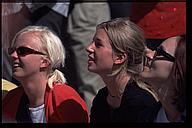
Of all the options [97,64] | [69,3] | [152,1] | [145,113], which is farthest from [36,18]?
[145,113]

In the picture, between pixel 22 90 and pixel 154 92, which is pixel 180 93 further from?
pixel 22 90

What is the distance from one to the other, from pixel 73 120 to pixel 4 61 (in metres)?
1.11

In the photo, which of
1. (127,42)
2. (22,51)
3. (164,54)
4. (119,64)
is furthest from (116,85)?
(22,51)

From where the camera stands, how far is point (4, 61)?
3.61 metres

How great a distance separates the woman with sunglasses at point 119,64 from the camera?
2643 millimetres

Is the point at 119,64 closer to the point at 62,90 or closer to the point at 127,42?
the point at 127,42

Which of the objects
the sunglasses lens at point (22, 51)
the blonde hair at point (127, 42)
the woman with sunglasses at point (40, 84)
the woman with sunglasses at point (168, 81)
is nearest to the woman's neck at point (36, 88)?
the woman with sunglasses at point (40, 84)

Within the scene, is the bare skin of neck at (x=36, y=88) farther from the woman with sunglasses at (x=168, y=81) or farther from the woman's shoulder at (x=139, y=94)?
the woman with sunglasses at (x=168, y=81)

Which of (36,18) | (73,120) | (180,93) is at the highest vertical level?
(36,18)

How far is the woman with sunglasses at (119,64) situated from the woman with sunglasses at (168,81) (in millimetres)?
120

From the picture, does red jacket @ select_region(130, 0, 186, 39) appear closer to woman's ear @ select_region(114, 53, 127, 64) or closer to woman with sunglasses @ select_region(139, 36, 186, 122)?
woman's ear @ select_region(114, 53, 127, 64)

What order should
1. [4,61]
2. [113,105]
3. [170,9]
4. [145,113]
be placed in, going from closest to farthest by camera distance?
[145,113] → [113,105] → [170,9] → [4,61]

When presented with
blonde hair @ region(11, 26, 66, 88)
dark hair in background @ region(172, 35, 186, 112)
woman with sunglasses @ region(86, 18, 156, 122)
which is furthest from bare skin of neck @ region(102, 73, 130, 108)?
dark hair in background @ region(172, 35, 186, 112)

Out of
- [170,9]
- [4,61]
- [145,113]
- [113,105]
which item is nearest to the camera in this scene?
[145,113]
